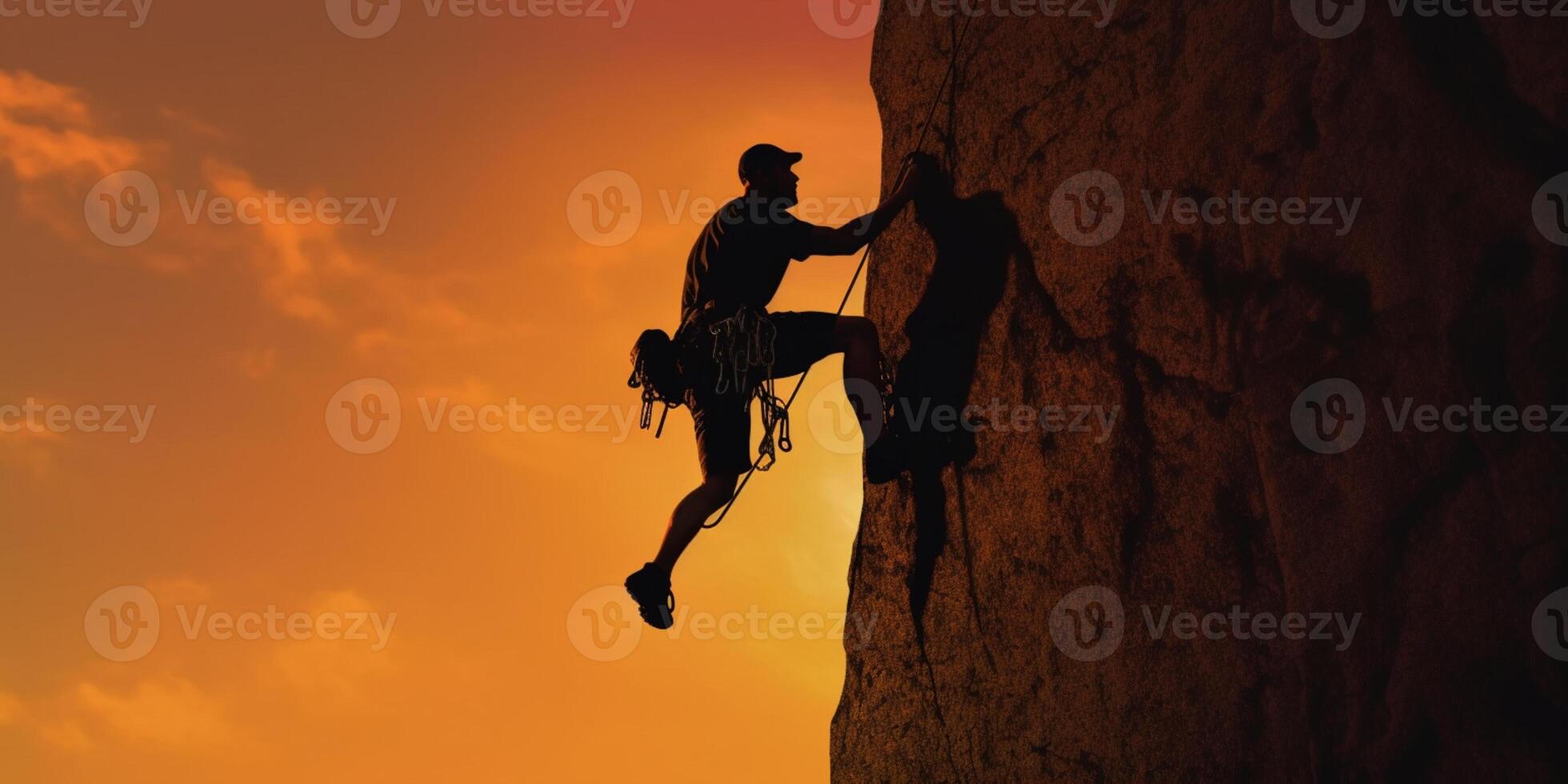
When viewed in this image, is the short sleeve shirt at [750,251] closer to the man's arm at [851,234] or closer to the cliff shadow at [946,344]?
the man's arm at [851,234]

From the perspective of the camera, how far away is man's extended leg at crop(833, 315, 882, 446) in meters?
5.00

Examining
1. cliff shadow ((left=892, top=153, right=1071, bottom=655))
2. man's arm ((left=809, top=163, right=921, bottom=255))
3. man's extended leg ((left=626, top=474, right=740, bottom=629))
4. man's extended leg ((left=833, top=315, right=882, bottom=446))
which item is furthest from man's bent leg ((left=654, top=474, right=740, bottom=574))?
man's arm ((left=809, top=163, right=921, bottom=255))

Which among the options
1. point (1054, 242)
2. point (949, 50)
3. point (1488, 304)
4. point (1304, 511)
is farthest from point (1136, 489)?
point (949, 50)

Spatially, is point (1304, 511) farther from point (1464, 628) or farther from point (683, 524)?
point (683, 524)

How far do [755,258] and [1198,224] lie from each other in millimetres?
1651

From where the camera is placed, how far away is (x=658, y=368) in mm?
5098

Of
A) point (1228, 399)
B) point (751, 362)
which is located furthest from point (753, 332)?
point (1228, 399)

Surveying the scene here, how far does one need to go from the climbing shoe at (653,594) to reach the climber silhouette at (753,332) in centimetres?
13

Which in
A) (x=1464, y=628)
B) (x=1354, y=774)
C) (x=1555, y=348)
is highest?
(x=1555, y=348)

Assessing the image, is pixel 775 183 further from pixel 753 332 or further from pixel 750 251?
pixel 753 332

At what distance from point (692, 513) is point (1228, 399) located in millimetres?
1942

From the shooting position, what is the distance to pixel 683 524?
16.1ft

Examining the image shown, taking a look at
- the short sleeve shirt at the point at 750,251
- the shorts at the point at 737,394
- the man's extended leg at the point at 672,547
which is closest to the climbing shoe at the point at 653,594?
the man's extended leg at the point at 672,547

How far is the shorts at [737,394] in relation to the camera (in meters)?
5.01
